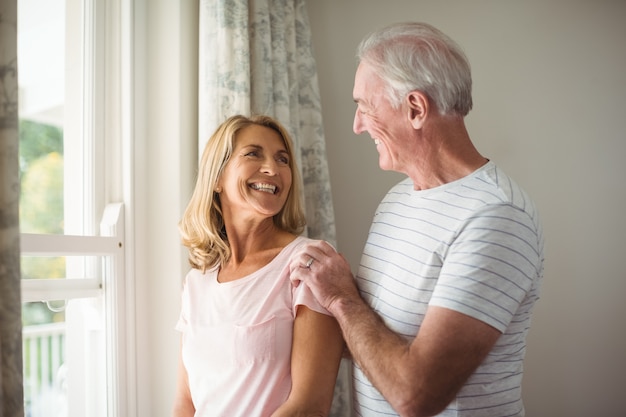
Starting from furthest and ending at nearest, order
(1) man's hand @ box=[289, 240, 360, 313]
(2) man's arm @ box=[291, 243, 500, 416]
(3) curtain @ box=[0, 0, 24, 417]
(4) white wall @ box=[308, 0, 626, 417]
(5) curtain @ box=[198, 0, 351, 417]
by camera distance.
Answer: (4) white wall @ box=[308, 0, 626, 417], (5) curtain @ box=[198, 0, 351, 417], (1) man's hand @ box=[289, 240, 360, 313], (2) man's arm @ box=[291, 243, 500, 416], (3) curtain @ box=[0, 0, 24, 417]

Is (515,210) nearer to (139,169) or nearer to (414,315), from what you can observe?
(414,315)

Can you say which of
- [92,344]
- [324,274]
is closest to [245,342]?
[324,274]

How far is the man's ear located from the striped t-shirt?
0.18 meters

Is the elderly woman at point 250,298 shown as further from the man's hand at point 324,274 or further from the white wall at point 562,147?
the white wall at point 562,147

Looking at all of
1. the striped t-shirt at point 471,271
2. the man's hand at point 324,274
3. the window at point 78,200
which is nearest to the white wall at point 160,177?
the window at point 78,200

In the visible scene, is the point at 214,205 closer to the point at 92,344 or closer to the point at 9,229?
the point at 92,344

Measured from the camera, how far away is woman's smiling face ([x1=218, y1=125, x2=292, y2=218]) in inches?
65.7

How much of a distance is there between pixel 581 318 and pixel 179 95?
→ 2086 millimetres

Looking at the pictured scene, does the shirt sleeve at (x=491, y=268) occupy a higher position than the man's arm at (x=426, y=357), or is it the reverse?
the shirt sleeve at (x=491, y=268)

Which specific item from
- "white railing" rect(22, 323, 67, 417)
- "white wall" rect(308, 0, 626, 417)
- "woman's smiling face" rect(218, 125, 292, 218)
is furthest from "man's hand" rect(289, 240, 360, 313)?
"white wall" rect(308, 0, 626, 417)

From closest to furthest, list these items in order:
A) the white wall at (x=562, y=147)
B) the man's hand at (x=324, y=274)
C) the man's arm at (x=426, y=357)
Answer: the man's arm at (x=426, y=357), the man's hand at (x=324, y=274), the white wall at (x=562, y=147)

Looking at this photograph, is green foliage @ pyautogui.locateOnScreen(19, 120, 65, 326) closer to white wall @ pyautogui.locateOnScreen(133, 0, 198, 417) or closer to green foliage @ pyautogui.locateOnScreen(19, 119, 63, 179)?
green foliage @ pyautogui.locateOnScreen(19, 119, 63, 179)

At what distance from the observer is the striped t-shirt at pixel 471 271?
4.07ft

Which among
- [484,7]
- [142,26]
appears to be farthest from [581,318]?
[142,26]
